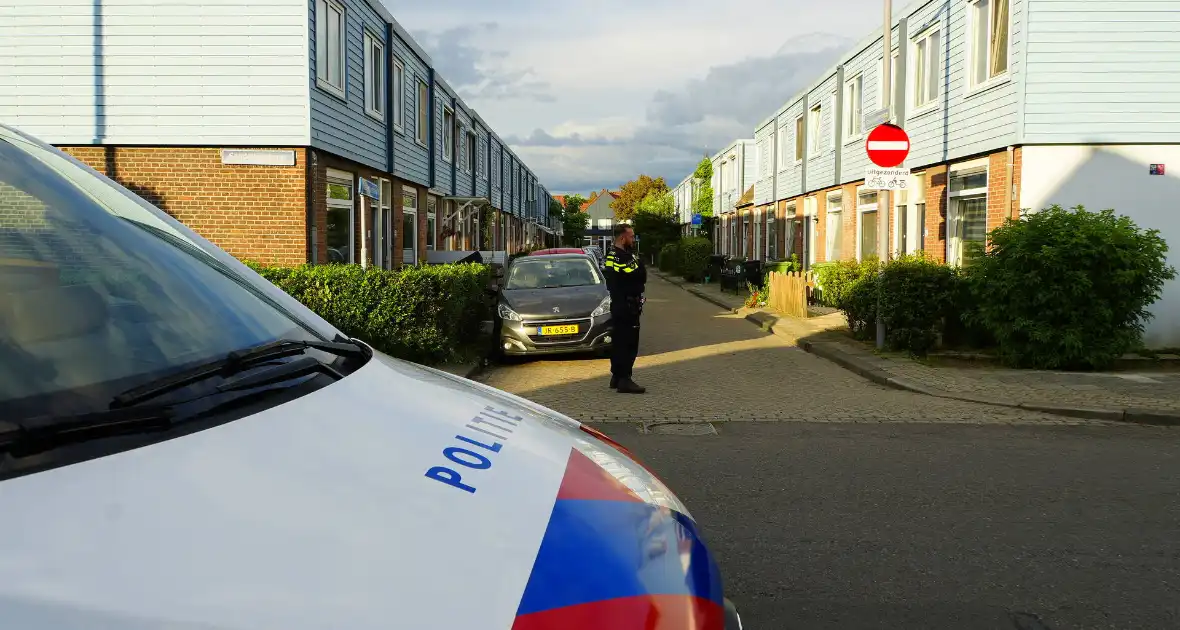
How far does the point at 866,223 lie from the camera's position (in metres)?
22.2

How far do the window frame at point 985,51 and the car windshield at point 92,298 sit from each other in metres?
13.8

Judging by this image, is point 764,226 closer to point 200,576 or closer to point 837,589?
point 837,589

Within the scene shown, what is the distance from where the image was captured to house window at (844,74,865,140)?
74.4 ft

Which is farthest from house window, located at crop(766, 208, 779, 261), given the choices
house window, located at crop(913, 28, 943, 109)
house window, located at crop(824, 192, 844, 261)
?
house window, located at crop(913, 28, 943, 109)

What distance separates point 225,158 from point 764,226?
2507 cm

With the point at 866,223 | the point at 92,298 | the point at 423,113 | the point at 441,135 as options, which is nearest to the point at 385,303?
the point at 92,298

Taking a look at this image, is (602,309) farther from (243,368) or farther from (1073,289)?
(243,368)

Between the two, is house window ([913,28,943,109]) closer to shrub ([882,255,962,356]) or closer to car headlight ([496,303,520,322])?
shrub ([882,255,962,356])

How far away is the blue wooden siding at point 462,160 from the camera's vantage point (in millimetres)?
28972

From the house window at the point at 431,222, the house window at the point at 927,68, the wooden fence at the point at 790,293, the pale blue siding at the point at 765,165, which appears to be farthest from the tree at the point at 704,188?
the house window at the point at 927,68

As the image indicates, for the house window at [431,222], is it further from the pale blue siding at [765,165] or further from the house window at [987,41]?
the house window at [987,41]

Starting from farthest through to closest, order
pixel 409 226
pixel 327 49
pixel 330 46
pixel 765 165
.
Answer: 1. pixel 765 165
2. pixel 409 226
3. pixel 330 46
4. pixel 327 49

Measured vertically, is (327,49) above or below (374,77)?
below

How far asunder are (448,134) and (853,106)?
12.2 metres
